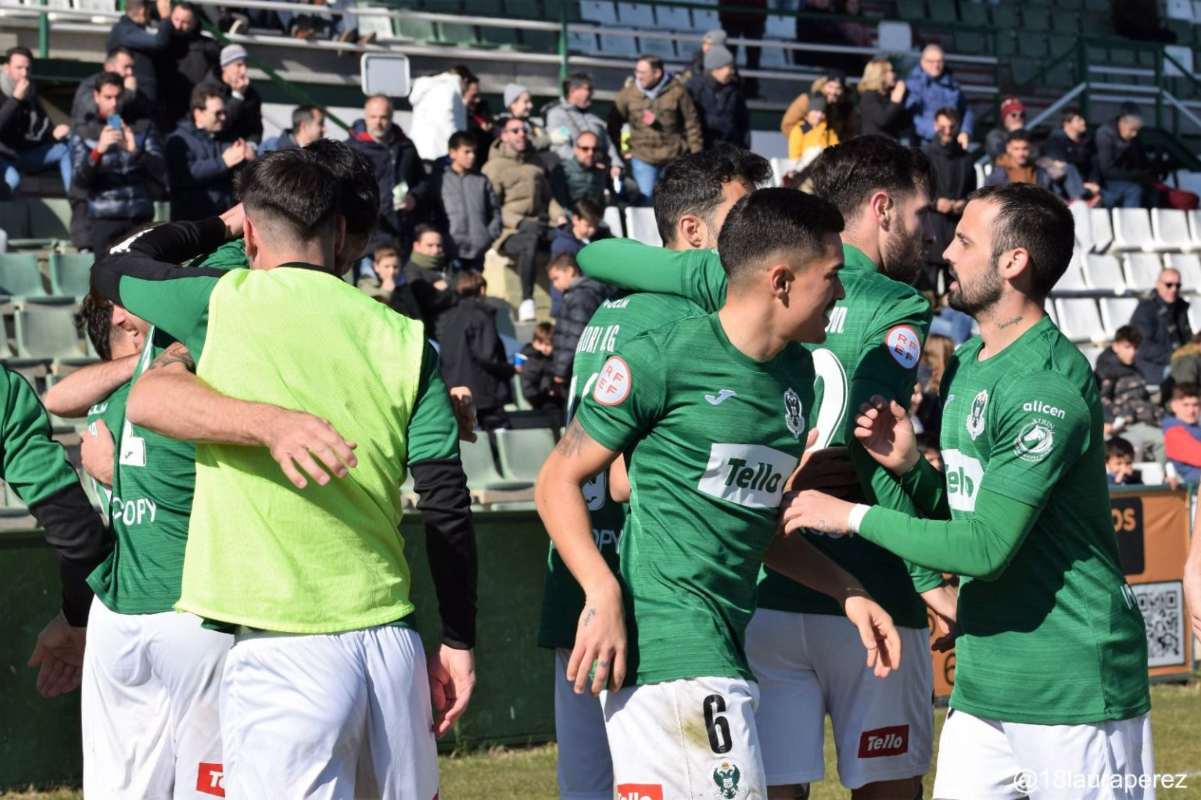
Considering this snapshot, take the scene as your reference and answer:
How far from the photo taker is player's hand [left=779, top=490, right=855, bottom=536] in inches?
170

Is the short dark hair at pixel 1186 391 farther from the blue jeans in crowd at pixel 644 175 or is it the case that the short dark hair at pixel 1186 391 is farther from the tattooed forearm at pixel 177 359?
the tattooed forearm at pixel 177 359

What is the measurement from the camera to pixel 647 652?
408 cm

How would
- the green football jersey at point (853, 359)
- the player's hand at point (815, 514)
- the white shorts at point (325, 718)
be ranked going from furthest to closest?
the green football jersey at point (853, 359) < the player's hand at point (815, 514) < the white shorts at point (325, 718)

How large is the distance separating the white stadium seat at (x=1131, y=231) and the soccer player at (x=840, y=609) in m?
16.5

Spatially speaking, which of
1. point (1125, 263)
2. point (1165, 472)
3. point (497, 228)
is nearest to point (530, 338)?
point (497, 228)

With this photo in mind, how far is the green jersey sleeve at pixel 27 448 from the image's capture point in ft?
15.6

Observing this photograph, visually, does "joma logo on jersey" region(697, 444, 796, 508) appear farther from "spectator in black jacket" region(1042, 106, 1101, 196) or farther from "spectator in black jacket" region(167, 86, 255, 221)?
"spectator in black jacket" region(1042, 106, 1101, 196)

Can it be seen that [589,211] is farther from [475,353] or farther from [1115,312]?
[1115,312]

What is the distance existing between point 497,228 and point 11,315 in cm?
419

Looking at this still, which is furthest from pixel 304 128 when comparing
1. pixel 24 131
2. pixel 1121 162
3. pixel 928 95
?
pixel 1121 162

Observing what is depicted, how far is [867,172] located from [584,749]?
1.93m

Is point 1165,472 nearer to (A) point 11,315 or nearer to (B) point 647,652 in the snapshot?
(A) point 11,315

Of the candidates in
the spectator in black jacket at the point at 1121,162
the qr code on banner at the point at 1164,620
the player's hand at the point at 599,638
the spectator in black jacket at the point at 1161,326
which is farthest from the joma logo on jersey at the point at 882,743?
the spectator in black jacket at the point at 1121,162

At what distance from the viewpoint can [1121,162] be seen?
70.3 feet
